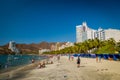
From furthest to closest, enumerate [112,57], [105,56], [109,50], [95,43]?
[95,43] < [109,50] < [105,56] < [112,57]

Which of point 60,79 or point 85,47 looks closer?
point 60,79

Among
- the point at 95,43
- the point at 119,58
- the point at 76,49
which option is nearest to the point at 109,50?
the point at 119,58

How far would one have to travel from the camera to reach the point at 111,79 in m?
17.3

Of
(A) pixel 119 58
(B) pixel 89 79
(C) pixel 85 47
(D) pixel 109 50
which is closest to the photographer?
(B) pixel 89 79

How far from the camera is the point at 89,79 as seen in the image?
18234mm

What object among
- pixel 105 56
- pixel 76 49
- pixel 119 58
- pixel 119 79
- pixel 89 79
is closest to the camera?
pixel 119 79

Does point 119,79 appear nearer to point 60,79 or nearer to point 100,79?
point 100,79

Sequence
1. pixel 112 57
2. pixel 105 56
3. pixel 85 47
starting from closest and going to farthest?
1. pixel 112 57
2. pixel 105 56
3. pixel 85 47

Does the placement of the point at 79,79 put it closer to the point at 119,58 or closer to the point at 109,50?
the point at 119,58

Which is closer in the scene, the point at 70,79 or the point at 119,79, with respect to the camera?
the point at 119,79

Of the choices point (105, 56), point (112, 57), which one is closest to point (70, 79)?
point (112, 57)

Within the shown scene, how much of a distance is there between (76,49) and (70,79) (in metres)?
144

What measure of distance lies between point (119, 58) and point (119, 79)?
37.0 m

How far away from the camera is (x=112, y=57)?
188 ft
